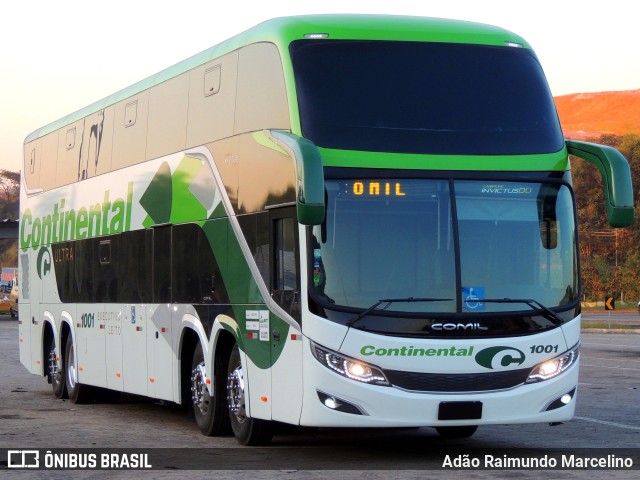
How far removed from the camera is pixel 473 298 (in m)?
11.5

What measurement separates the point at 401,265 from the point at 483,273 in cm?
70

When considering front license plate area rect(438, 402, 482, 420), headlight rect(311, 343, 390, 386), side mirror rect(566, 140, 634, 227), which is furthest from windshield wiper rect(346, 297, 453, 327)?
side mirror rect(566, 140, 634, 227)

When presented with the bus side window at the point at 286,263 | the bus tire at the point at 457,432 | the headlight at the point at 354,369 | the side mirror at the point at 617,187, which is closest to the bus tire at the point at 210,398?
the bus side window at the point at 286,263

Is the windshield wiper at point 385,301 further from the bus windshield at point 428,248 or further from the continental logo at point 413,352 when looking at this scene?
the continental logo at point 413,352

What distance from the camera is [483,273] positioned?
38.1 ft

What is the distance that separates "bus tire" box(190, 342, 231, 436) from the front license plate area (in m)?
3.23

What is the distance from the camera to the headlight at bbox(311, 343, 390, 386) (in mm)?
11289

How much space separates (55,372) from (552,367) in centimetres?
1060

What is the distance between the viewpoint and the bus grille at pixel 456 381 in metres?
11.3

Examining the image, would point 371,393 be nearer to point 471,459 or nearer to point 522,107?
point 471,459

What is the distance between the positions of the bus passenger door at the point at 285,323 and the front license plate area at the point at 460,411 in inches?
46.2

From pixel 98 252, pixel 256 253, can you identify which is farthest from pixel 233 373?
pixel 98 252

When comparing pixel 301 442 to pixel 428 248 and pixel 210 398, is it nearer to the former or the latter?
pixel 210 398

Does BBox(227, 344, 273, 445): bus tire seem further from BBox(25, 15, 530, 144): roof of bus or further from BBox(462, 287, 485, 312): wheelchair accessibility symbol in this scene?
BBox(25, 15, 530, 144): roof of bus
